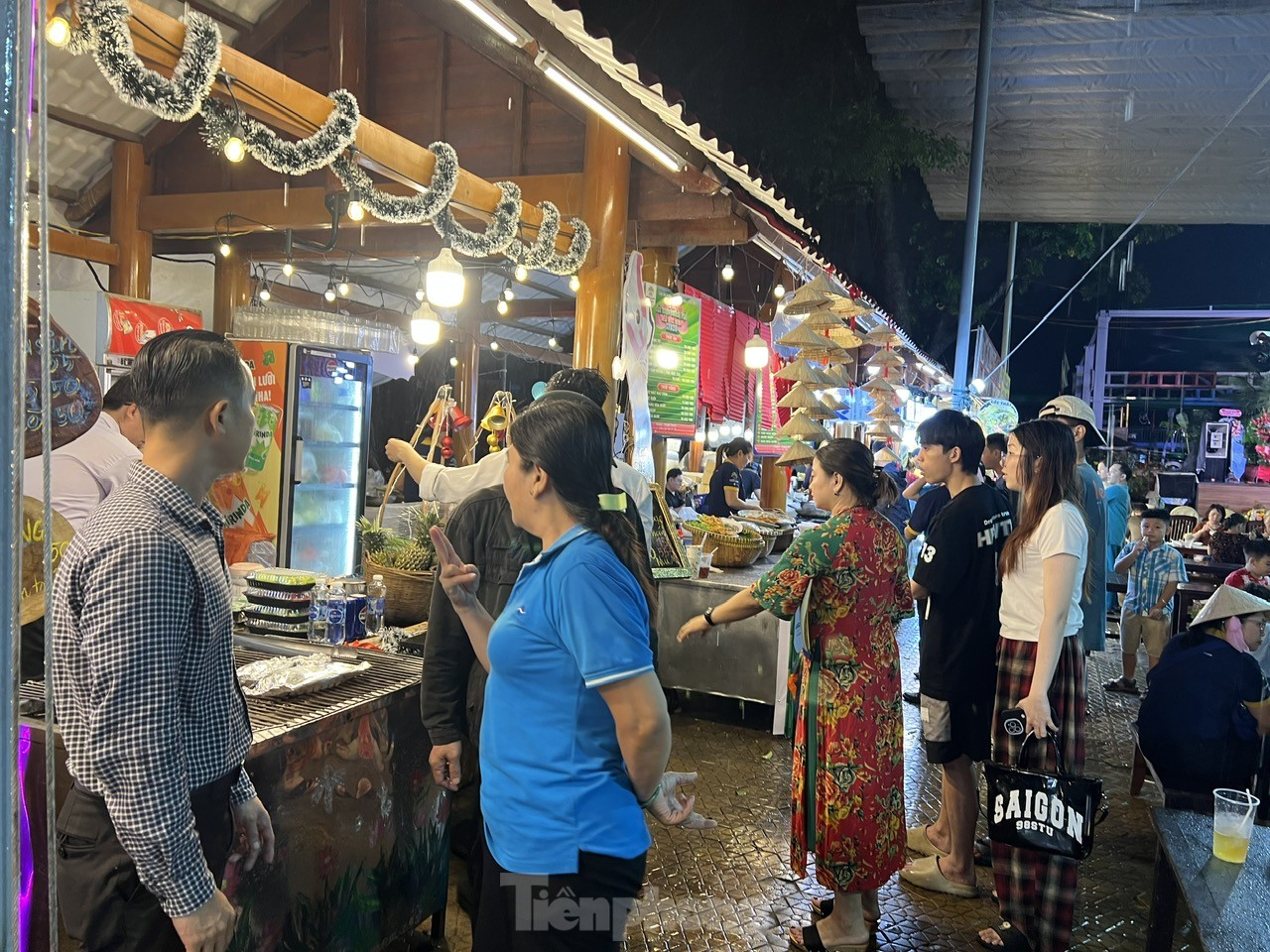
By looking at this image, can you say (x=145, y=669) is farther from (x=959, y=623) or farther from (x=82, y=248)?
(x=82, y=248)

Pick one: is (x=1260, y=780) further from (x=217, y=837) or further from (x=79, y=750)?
(x=79, y=750)

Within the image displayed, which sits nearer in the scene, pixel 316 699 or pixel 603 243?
pixel 316 699

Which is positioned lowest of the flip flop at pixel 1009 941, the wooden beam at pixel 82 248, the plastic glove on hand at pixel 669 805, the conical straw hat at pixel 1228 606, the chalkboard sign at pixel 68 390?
the flip flop at pixel 1009 941

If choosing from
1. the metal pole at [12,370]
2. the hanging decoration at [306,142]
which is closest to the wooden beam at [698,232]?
the hanging decoration at [306,142]

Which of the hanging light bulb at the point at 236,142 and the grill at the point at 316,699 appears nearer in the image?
the grill at the point at 316,699

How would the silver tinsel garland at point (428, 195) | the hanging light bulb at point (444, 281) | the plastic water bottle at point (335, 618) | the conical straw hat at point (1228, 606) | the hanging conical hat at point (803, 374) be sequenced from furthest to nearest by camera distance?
the hanging conical hat at point (803, 374) < the hanging light bulb at point (444, 281) < the silver tinsel garland at point (428, 195) < the conical straw hat at point (1228, 606) < the plastic water bottle at point (335, 618)

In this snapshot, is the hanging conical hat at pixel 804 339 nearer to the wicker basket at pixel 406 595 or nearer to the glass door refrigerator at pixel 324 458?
the wicker basket at pixel 406 595

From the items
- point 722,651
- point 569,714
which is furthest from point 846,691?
point 722,651

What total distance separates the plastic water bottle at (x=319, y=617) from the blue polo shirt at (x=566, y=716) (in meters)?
1.74

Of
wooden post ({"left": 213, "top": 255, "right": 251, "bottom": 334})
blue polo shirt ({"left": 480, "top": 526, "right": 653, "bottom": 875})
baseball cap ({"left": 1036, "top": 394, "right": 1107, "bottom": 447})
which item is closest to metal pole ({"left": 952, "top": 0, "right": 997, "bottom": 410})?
Answer: baseball cap ({"left": 1036, "top": 394, "right": 1107, "bottom": 447})

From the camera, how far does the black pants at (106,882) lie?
67.7 inches

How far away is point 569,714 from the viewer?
1.78 metres

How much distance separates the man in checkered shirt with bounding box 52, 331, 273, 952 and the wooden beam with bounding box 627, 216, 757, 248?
4.77 metres

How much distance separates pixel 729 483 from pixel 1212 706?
17.2 feet
